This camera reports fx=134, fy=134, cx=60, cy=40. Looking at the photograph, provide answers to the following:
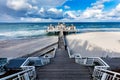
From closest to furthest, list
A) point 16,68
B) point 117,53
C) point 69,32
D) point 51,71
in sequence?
point 51,71 < point 16,68 < point 117,53 < point 69,32

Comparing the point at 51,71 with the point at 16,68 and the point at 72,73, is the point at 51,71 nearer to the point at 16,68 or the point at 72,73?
the point at 72,73

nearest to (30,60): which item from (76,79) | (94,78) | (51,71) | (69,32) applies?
(51,71)

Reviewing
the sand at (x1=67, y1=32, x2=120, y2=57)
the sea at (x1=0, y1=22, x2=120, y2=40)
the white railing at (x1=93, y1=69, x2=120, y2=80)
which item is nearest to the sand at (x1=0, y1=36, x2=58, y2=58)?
the sand at (x1=67, y1=32, x2=120, y2=57)

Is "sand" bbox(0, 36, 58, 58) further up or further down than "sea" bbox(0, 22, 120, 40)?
further down

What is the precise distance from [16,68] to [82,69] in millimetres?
3704

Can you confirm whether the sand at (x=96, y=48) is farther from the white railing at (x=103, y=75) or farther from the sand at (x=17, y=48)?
the white railing at (x=103, y=75)

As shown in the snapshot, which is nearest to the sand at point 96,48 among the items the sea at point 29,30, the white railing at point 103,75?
the white railing at point 103,75

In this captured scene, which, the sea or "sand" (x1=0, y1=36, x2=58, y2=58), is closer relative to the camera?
"sand" (x1=0, y1=36, x2=58, y2=58)

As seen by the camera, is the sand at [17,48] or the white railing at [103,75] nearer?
the white railing at [103,75]

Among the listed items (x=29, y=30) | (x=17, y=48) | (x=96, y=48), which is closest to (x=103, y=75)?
(x=96, y=48)

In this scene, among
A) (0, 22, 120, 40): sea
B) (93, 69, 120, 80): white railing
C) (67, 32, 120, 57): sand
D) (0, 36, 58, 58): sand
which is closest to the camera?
(93, 69, 120, 80): white railing

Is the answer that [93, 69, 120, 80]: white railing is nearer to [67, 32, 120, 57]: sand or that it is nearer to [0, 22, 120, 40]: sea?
[67, 32, 120, 57]: sand

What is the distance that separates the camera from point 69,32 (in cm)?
3747

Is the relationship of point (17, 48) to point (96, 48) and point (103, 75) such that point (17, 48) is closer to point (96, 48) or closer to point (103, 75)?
point (96, 48)
